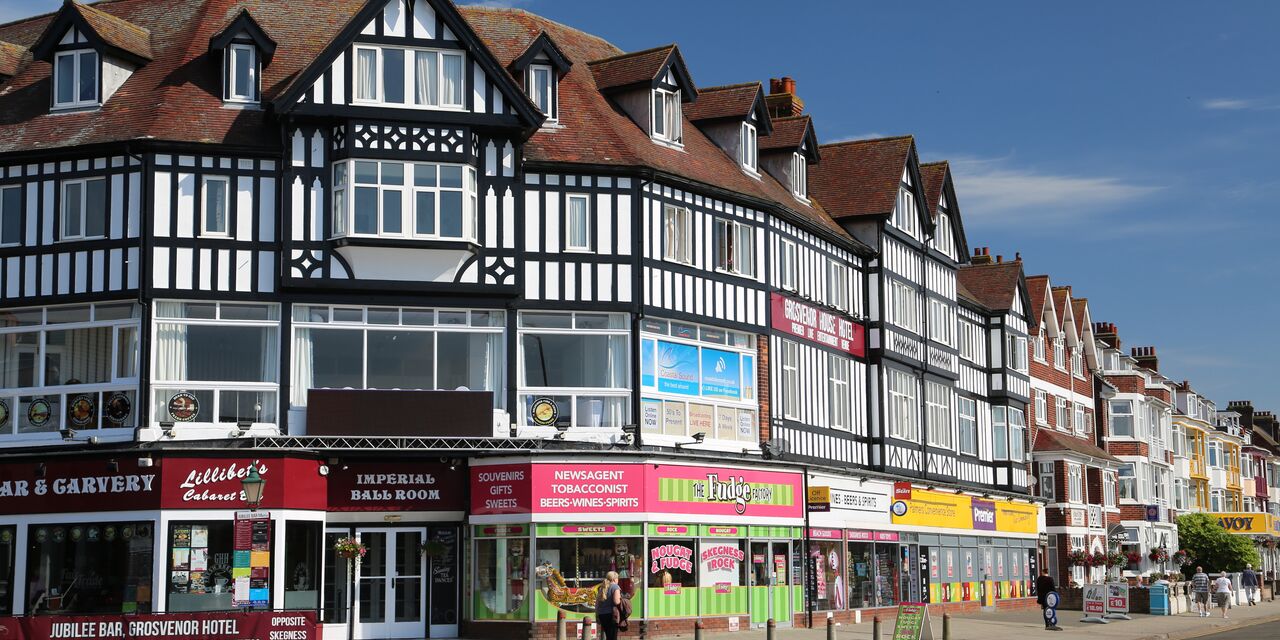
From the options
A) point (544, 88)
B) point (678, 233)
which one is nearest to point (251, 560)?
point (678, 233)

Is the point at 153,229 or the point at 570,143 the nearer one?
the point at 153,229

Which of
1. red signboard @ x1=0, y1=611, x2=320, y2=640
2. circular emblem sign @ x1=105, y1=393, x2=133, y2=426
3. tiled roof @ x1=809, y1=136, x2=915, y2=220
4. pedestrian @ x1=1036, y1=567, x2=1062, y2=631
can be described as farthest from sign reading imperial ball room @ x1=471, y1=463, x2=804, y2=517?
tiled roof @ x1=809, y1=136, x2=915, y2=220

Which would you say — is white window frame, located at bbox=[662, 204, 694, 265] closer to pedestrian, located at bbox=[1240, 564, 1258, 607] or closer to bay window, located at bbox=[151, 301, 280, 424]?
bay window, located at bbox=[151, 301, 280, 424]

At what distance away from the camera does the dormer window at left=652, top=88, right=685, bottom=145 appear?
33969mm

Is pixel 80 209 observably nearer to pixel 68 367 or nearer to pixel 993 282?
pixel 68 367

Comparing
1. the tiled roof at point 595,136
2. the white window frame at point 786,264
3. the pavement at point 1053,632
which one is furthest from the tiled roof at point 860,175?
the pavement at point 1053,632

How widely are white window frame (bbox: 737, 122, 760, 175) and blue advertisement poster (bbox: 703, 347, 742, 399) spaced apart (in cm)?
571

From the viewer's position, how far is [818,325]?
3650 centimetres

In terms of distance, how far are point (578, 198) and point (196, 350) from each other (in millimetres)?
8064

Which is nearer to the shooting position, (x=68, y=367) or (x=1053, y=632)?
(x=68, y=367)

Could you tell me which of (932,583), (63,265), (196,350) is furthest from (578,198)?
(932,583)

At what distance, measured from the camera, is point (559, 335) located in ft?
98.8

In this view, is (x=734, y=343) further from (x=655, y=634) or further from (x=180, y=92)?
(x=180, y=92)

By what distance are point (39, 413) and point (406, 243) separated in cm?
777
